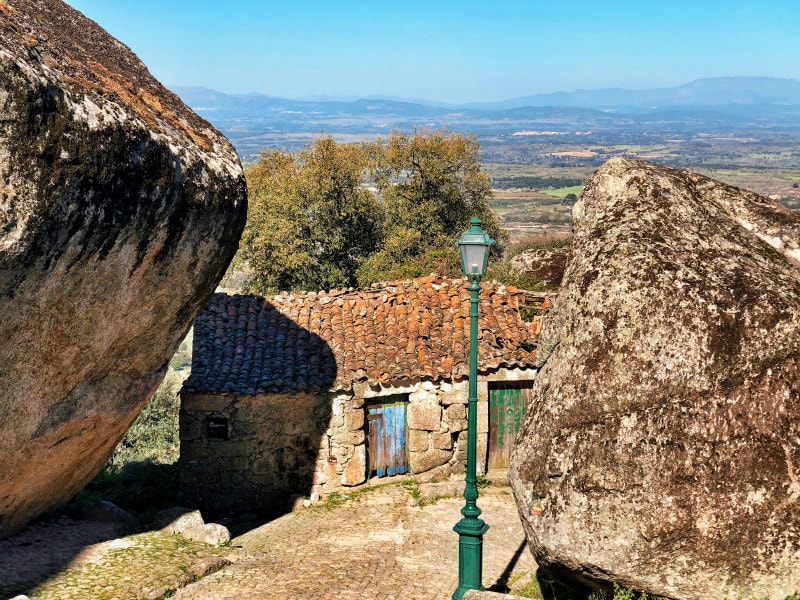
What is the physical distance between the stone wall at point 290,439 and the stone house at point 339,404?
0.8 inches

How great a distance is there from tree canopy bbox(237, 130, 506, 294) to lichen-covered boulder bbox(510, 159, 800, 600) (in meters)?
22.1

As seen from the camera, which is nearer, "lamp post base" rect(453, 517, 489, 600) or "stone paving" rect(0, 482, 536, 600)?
"lamp post base" rect(453, 517, 489, 600)

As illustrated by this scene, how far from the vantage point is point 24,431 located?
988 centimetres

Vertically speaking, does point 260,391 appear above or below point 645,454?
below

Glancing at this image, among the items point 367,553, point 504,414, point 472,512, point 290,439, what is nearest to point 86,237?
point 472,512

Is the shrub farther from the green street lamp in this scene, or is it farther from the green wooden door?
the green street lamp

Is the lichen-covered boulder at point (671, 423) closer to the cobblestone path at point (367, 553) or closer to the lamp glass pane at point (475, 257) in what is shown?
the lamp glass pane at point (475, 257)

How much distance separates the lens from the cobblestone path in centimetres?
1127

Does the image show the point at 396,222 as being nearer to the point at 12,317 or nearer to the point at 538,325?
the point at 538,325

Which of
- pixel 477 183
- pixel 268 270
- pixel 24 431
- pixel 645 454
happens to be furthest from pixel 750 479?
pixel 477 183

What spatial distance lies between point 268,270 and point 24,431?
73.8ft

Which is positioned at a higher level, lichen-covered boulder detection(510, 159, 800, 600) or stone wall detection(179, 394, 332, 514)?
lichen-covered boulder detection(510, 159, 800, 600)

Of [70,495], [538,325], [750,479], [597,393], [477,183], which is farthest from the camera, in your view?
[477,183]

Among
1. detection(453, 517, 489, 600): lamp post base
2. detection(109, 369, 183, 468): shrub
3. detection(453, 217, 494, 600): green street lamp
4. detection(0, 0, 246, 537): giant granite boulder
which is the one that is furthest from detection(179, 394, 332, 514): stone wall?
detection(453, 517, 489, 600): lamp post base
